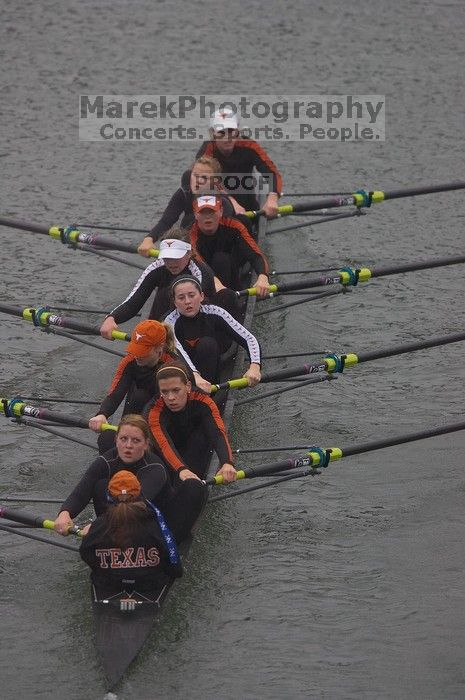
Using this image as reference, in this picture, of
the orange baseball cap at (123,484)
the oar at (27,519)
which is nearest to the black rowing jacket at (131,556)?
the orange baseball cap at (123,484)

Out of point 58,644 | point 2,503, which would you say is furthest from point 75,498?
point 2,503

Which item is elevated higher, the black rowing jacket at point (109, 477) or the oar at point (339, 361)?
the oar at point (339, 361)

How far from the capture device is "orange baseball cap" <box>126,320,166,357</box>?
9.90 metres

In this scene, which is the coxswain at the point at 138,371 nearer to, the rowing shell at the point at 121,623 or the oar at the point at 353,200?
the rowing shell at the point at 121,623

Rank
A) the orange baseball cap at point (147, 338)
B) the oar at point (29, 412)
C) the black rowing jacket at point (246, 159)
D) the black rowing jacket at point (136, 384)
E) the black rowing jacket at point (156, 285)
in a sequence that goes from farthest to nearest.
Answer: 1. the black rowing jacket at point (246, 159)
2. the black rowing jacket at point (156, 285)
3. the oar at point (29, 412)
4. the black rowing jacket at point (136, 384)
5. the orange baseball cap at point (147, 338)

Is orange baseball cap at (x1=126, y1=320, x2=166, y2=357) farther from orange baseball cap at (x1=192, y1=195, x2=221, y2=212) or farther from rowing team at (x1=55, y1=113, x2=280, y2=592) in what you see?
orange baseball cap at (x1=192, y1=195, x2=221, y2=212)

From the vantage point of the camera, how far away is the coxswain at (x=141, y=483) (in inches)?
354

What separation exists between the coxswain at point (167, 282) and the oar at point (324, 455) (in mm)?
1837

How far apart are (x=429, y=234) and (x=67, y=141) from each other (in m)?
5.71

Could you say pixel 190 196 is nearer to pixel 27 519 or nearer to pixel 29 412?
pixel 29 412

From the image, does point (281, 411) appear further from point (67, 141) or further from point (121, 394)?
point (67, 141)

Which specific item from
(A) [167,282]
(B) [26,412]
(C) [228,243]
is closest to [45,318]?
(A) [167,282]

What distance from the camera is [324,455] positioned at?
10.3 metres

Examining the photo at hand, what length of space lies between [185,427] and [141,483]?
1.04 metres
